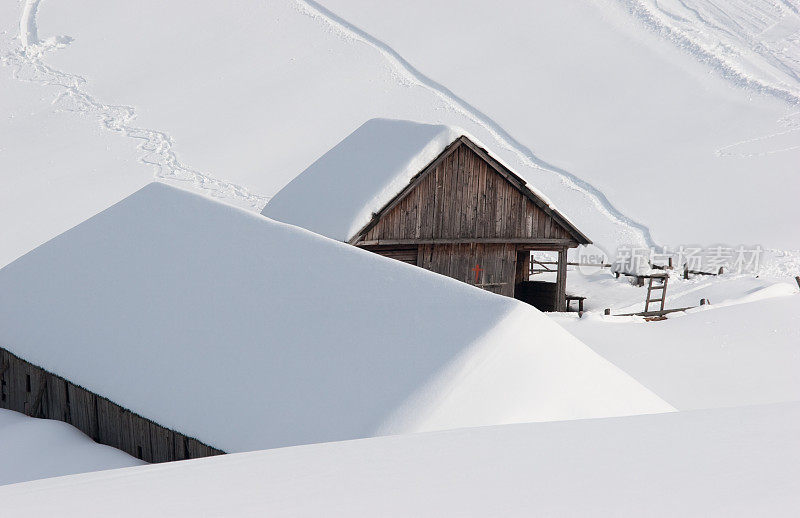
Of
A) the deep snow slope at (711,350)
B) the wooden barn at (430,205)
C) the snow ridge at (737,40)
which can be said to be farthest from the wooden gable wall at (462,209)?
the snow ridge at (737,40)

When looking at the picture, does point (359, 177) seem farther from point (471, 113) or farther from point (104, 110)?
point (471, 113)

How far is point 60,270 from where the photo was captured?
12.1m

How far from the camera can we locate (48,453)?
934cm

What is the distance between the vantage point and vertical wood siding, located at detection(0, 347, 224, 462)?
8.46 metres

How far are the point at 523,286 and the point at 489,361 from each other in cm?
1549

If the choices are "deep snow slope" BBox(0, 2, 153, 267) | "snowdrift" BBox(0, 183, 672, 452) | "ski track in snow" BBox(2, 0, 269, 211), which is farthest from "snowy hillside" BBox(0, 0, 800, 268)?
"snowdrift" BBox(0, 183, 672, 452)

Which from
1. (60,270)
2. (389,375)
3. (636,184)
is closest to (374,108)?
(636,184)

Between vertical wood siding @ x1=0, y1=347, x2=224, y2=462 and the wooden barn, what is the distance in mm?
6354

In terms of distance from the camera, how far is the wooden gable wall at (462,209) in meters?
16.7

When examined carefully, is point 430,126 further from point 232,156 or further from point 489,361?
point 232,156

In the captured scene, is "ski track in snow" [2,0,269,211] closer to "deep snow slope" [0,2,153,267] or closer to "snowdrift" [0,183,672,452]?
"deep snow slope" [0,2,153,267]

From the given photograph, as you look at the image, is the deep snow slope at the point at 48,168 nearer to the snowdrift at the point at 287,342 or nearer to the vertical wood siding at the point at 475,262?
the vertical wood siding at the point at 475,262

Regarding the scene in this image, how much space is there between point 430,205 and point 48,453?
9.72 meters

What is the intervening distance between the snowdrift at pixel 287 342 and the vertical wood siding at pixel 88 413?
24 centimetres
